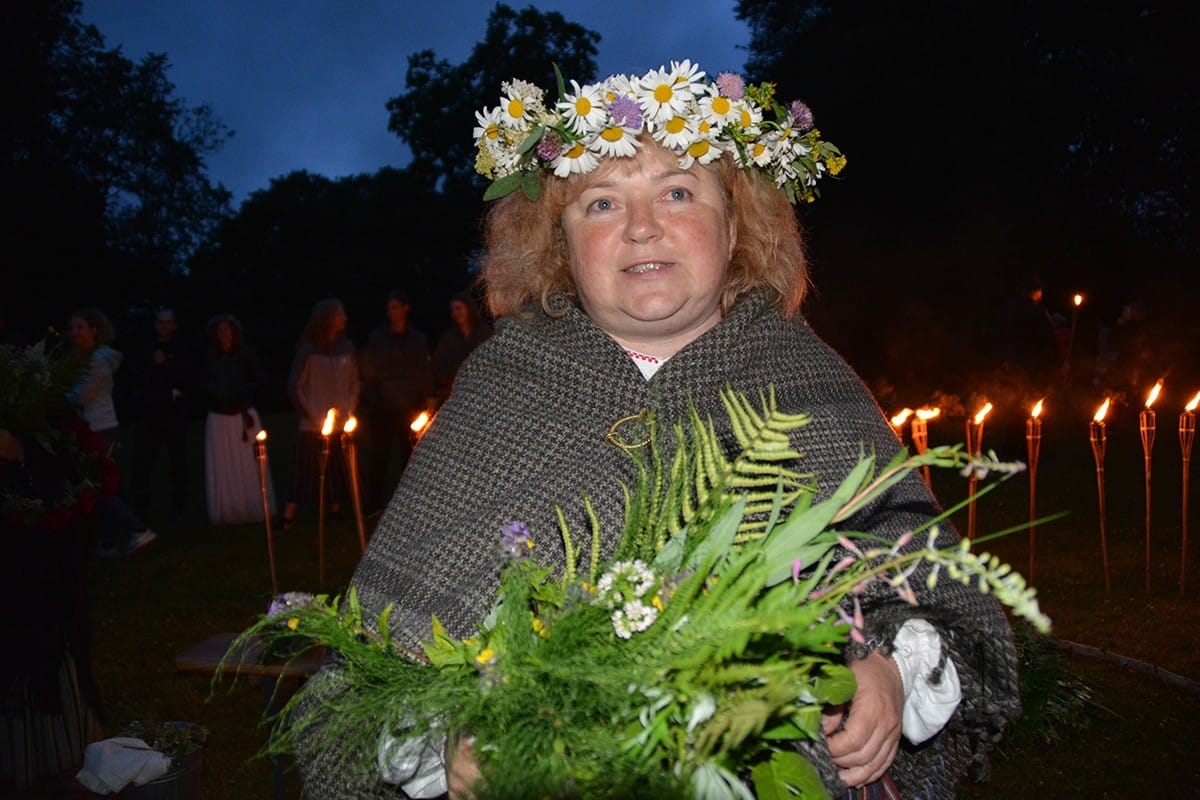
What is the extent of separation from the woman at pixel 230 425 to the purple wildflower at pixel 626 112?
28.2 feet

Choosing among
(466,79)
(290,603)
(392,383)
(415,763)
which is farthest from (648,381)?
(466,79)

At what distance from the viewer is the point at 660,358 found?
2.72m

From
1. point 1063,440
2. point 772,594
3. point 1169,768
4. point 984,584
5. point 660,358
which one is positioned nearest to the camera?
point 984,584

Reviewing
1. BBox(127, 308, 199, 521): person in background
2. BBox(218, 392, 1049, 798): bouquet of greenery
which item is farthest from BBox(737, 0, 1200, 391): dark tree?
BBox(218, 392, 1049, 798): bouquet of greenery

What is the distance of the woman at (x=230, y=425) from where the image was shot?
10367 millimetres

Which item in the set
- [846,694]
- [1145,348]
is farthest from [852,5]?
[846,694]

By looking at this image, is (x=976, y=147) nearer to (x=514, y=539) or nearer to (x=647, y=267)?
(x=647, y=267)

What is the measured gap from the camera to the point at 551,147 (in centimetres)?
262

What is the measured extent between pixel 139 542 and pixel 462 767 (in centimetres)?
910

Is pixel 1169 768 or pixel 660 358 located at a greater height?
pixel 660 358

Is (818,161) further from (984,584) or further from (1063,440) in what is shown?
(1063,440)

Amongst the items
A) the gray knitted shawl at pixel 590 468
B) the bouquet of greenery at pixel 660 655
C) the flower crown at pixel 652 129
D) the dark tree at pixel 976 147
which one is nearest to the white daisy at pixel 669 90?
the flower crown at pixel 652 129

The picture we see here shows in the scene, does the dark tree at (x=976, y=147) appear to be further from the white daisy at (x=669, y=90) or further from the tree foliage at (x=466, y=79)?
the tree foliage at (x=466, y=79)

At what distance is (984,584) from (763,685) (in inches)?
14.5
